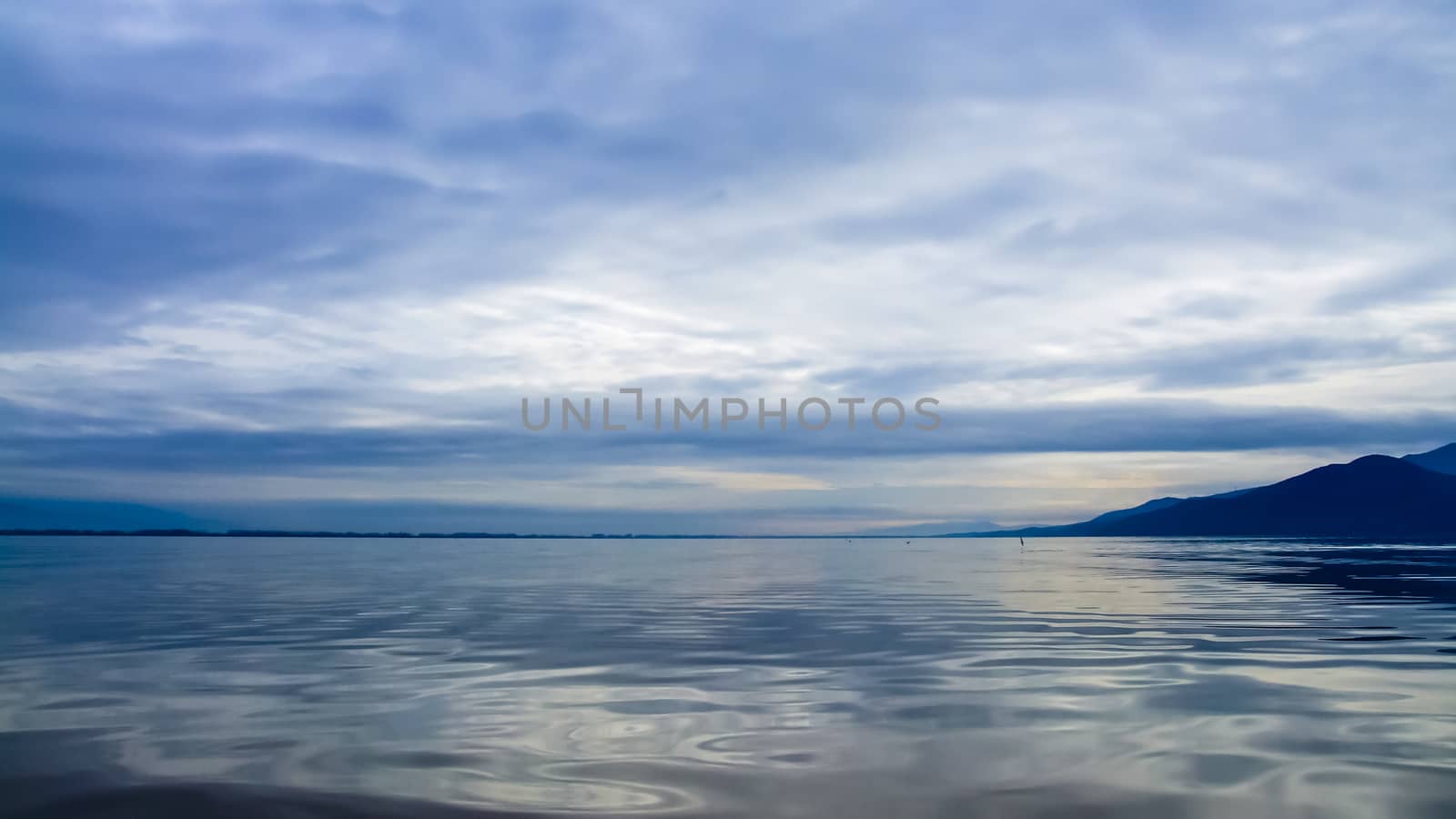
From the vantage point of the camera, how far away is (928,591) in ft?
126

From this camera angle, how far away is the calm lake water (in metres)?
9.32

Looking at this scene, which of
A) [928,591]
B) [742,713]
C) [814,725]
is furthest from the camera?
[928,591]

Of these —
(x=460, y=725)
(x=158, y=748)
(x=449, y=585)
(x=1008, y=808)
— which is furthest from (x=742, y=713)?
(x=449, y=585)

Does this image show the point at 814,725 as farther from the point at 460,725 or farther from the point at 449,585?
the point at 449,585

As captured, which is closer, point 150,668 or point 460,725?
point 460,725

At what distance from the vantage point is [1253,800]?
29.8 ft

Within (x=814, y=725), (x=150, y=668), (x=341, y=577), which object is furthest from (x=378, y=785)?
(x=341, y=577)

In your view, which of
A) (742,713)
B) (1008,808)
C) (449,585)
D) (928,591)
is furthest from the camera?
(449,585)

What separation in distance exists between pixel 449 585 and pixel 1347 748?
39584 mm

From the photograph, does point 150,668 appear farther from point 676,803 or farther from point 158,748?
point 676,803

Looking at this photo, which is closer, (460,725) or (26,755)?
(26,755)

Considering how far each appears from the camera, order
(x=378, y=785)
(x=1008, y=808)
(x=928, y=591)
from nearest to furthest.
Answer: (x=1008, y=808)
(x=378, y=785)
(x=928, y=591)

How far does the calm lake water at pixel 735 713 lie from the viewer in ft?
30.6

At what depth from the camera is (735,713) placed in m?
13.3
